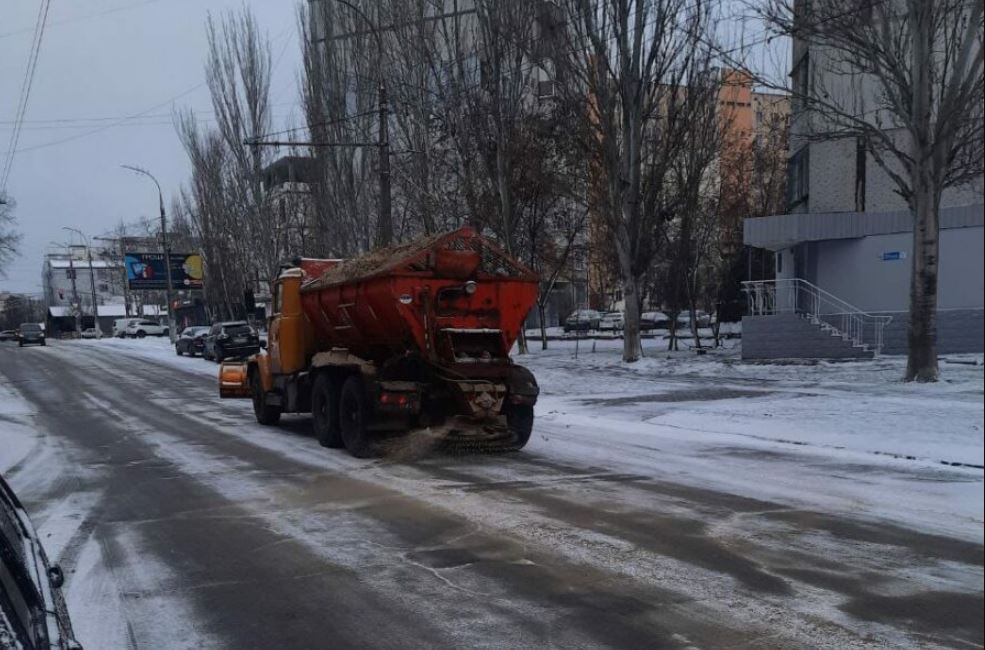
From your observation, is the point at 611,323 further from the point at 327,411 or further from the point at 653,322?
the point at 327,411

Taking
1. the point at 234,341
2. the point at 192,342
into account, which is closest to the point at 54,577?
the point at 234,341

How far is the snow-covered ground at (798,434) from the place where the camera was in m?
7.58

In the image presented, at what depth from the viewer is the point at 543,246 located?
32188mm

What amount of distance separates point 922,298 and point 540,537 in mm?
12067

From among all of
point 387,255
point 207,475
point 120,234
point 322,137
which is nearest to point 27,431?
point 207,475

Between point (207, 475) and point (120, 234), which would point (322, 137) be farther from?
point (120, 234)

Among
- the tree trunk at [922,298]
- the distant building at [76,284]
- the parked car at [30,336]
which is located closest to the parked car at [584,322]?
the tree trunk at [922,298]

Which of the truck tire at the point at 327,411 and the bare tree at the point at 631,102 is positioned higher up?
the bare tree at the point at 631,102

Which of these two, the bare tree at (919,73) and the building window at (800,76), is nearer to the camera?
A: the bare tree at (919,73)

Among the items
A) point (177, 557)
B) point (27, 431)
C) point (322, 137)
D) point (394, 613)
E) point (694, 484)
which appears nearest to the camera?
point (394, 613)

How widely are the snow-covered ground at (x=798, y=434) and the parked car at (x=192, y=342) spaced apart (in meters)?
25.1

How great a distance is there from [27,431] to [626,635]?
13290mm

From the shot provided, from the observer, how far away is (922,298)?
608 inches

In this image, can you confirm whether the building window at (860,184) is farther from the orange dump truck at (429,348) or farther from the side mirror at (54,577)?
the side mirror at (54,577)
